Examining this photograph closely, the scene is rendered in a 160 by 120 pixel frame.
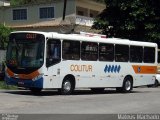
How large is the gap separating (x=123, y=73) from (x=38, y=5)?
27664 mm

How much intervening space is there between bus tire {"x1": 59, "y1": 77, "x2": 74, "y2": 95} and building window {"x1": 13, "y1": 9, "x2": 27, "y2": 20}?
31772 millimetres

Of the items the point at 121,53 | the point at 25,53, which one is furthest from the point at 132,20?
the point at 25,53

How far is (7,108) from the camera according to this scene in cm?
1582

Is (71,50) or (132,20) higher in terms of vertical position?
(132,20)

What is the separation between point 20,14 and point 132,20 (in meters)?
17.4

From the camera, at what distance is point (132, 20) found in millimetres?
41469

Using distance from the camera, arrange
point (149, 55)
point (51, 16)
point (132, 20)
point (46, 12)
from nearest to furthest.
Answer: point (149, 55) → point (132, 20) → point (51, 16) → point (46, 12)

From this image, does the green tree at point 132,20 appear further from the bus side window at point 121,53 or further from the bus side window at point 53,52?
the bus side window at point 53,52

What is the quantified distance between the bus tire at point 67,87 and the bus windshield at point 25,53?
6.41 feet

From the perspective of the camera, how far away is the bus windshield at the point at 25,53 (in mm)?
21672

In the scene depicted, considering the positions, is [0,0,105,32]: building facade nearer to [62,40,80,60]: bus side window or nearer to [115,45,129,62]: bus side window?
[115,45,129,62]: bus side window

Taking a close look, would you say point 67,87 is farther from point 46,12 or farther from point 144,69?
point 46,12

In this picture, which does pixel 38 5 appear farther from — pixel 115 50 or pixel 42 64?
pixel 42 64

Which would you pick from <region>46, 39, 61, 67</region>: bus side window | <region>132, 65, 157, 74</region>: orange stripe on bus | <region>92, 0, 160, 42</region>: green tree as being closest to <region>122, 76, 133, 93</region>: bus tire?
<region>132, 65, 157, 74</region>: orange stripe on bus
